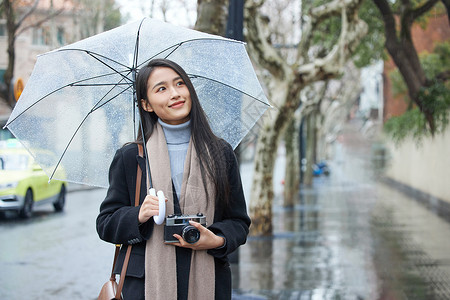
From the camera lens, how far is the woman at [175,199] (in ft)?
8.92

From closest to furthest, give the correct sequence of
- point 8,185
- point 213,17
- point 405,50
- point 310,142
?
point 213,17 < point 405,50 < point 8,185 < point 310,142

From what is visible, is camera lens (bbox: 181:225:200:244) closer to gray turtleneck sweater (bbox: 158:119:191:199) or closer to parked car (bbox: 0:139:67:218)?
gray turtleneck sweater (bbox: 158:119:191:199)

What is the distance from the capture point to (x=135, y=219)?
8.87 feet

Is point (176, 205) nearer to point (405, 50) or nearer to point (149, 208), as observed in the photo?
point (149, 208)

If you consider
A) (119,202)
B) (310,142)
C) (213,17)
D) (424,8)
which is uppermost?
(424,8)

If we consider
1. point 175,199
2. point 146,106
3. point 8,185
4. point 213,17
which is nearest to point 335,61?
point 213,17

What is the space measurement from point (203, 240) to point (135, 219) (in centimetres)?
29

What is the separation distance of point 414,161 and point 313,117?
573 centimetres

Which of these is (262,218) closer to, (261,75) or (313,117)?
(261,75)

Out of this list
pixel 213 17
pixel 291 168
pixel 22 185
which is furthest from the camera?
pixel 291 168

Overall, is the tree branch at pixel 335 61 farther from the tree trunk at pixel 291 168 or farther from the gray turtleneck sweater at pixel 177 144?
the gray turtleneck sweater at pixel 177 144

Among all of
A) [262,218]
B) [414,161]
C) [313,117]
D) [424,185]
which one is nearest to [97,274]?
[262,218]

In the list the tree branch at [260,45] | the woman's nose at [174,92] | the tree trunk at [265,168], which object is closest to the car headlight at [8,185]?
the tree trunk at [265,168]

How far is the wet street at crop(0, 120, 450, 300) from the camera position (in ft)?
24.7
